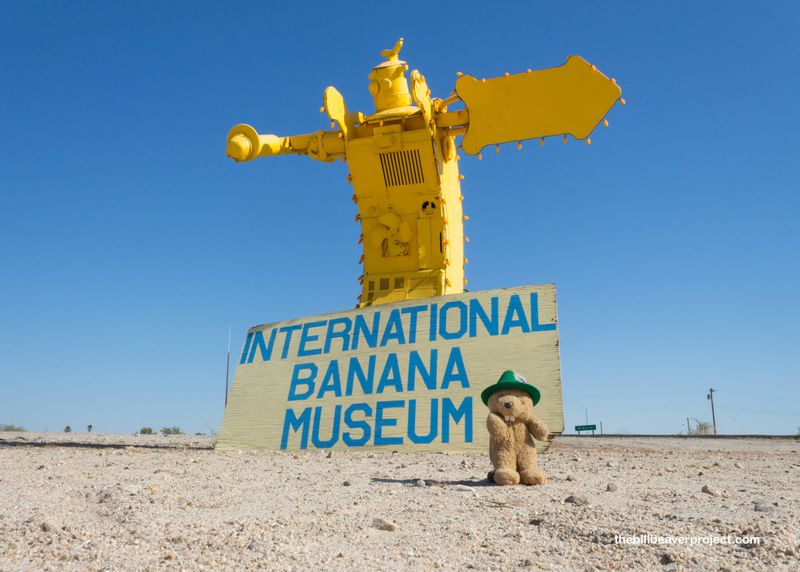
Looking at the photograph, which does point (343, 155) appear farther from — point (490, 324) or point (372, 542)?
point (372, 542)

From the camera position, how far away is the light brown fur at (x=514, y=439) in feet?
12.5

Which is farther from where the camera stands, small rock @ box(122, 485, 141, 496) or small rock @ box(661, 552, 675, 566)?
small rock @ box(122, 485, 141, 496)

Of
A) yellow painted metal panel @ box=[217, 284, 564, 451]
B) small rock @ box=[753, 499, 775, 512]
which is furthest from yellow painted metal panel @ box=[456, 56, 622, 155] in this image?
small rock @ box=[753, 499, 775, 512]

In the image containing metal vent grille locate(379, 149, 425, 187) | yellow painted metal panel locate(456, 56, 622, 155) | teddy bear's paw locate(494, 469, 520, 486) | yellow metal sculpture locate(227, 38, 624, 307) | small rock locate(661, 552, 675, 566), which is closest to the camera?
small rock locate(661, 552, 675, 566)

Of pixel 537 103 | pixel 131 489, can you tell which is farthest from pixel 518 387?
pixel 537 103

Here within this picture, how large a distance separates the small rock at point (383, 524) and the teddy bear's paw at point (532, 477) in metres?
1.37

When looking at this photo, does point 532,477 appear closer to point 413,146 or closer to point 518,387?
point 518,387

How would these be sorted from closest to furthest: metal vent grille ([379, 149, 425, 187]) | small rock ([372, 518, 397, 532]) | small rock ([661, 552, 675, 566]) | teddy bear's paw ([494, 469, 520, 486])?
small rock ([661, 552, 675, 566]) → small rock ([372, 518, 397, 532]) → teddy bear's paw ([494, 469, 520, 486]) → metal vent grille ([379, 149, 425, 187])

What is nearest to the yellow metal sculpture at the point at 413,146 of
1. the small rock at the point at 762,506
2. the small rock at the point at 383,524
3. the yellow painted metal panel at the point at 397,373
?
the yellow painted metal panel at the point at 397,373

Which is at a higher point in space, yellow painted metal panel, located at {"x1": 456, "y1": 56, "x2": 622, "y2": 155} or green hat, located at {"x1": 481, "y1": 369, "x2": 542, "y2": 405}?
yellow painted metal panel, located at {"x1": 456, "y1": 56, "x2": 622, "y2": 155}

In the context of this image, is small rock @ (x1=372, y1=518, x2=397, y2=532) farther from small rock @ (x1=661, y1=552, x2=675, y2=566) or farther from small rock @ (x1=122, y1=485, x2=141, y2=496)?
small rock @ (x1=122, y1=485, x2=141, y2=496)

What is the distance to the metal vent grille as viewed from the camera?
8367 mm

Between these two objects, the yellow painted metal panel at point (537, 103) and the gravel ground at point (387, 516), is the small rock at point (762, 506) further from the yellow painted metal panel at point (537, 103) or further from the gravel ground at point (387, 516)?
the yellow painted metal panel at point (537, 103)

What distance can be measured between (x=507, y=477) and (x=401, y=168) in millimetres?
5443
